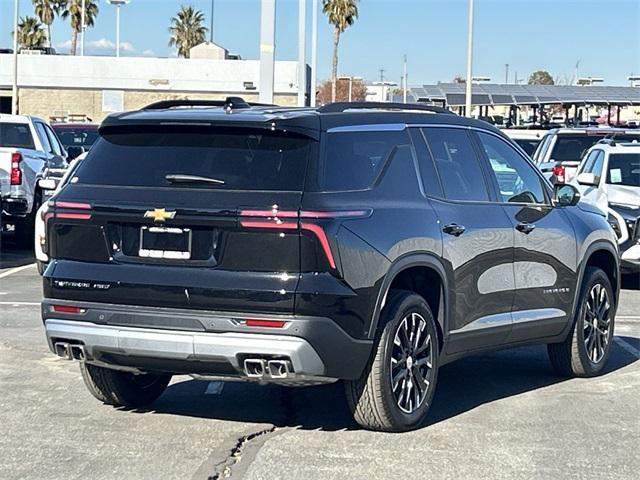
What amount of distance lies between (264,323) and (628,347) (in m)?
5.14

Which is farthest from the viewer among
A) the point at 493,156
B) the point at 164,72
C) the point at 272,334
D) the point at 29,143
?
the point at 164,72

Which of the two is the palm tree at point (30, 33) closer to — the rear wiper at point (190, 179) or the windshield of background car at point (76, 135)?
the windshield of background car at point (76, 135)

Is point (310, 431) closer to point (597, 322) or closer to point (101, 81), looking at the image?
point (597, 322)

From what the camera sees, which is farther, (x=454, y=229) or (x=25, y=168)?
(x=25, y=168)

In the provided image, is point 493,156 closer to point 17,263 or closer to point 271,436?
point 271,436

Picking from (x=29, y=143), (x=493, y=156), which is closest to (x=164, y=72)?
(x=29, y=143)

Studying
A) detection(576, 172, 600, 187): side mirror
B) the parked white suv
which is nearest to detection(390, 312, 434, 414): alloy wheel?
the parked white suv

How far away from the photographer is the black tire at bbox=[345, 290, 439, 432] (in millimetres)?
6457

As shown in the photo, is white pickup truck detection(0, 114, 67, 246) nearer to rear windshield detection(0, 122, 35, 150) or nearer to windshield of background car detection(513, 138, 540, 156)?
rear windshield detection(0, 122, 35, 150)

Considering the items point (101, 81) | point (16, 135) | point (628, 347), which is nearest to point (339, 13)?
point (101, 81)

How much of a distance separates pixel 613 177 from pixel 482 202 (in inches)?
343

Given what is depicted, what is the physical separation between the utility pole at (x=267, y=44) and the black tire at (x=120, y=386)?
972 centimetres

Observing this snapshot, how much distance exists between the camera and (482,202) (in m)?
7.57

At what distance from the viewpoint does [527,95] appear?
2130 inches
